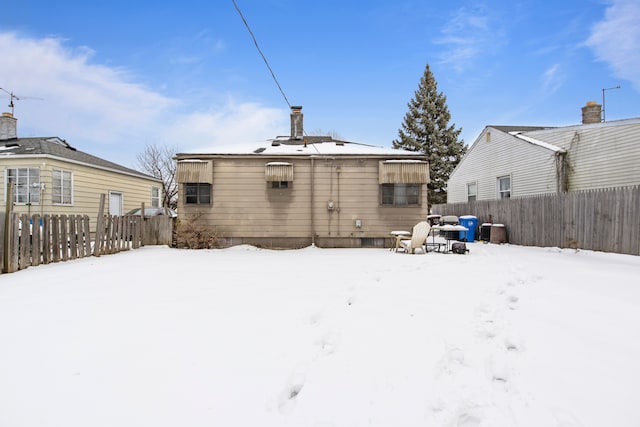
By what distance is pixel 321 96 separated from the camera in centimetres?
1477

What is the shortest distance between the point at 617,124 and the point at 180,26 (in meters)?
14.3

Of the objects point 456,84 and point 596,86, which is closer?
point 596,86

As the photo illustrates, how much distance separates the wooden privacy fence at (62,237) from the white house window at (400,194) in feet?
23.0

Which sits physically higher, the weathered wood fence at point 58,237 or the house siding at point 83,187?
the house siding at point 83,187

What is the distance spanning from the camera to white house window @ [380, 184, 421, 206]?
10438 millimetres

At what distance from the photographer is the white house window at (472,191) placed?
17.1 meters

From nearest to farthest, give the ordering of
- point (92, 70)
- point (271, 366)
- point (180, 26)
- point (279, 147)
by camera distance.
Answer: point (271, 366) → point (180, 26) → point (279, 147) → point (92, 70)

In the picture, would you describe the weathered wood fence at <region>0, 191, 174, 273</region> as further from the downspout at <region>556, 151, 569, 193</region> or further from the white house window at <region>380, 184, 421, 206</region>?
the downspout at <region>556, 151, 569, 193</region>

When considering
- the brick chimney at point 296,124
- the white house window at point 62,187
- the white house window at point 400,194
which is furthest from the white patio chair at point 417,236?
the white house window at point 62,187

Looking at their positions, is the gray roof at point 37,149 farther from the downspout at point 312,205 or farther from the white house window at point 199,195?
the downspout at point 312,205

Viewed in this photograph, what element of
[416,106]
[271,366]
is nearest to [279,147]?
[271,366]

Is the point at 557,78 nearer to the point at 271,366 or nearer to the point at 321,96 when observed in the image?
the point at 321,96

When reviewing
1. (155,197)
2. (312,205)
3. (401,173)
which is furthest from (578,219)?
(155,197)

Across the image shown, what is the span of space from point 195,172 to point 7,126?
11622mm
